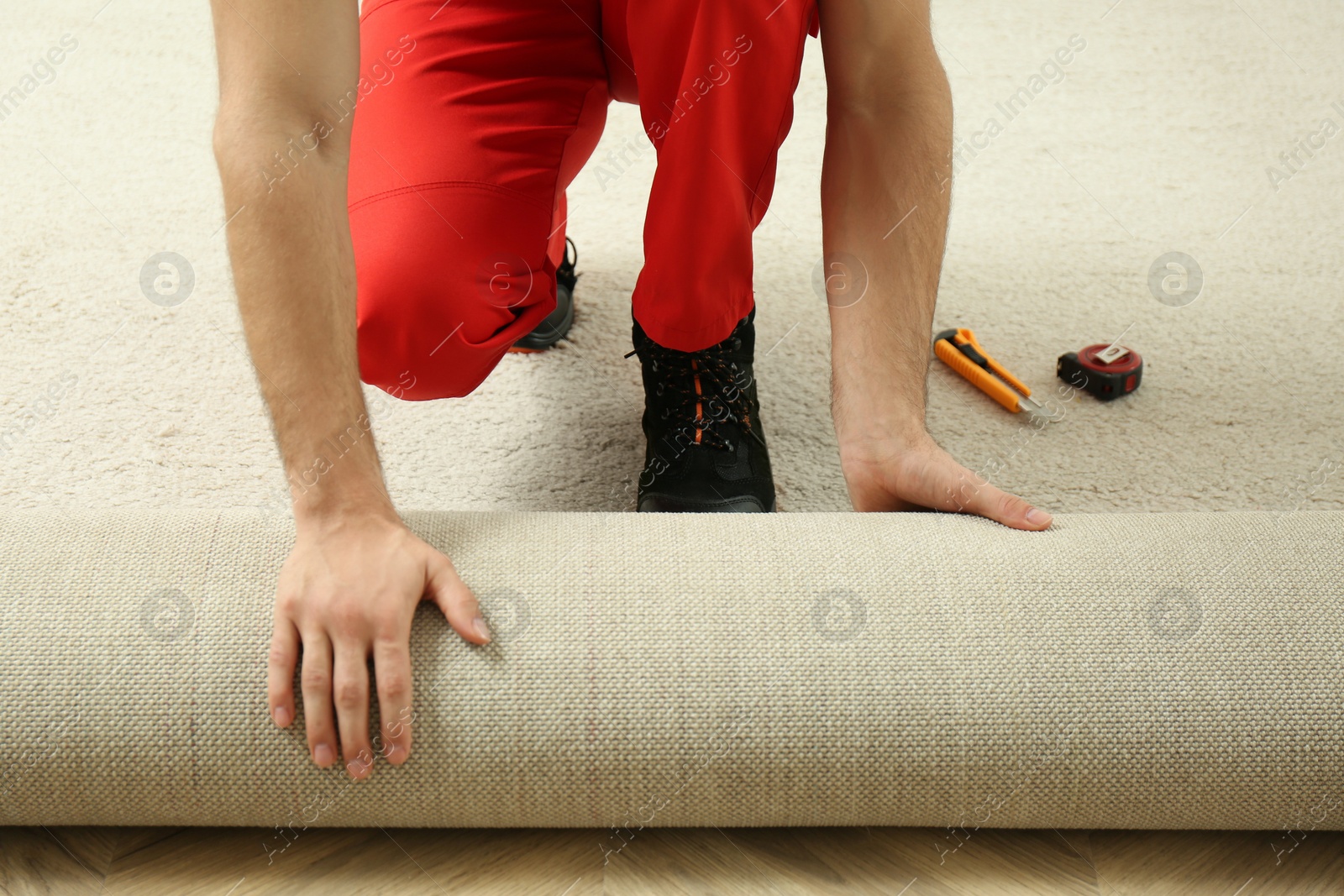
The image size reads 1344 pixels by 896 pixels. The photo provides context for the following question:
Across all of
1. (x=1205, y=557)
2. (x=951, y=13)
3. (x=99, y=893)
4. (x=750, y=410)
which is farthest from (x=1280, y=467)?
(x=951, y=13)

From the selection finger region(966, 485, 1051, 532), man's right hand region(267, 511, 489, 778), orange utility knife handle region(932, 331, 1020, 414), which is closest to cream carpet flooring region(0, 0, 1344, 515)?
orange utility knife handle region(932, 331, 1020, 414)

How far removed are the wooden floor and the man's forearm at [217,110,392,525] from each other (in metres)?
0.26

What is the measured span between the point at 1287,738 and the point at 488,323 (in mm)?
751

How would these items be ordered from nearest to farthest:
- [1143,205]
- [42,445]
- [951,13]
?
[42,445], [1143,205], [951,13]

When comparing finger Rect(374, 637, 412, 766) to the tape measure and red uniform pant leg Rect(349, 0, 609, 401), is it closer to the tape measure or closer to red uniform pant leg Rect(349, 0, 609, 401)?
red uniform pant leg Rect(349, 0, 609, 401)

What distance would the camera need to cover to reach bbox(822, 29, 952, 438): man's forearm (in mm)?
949

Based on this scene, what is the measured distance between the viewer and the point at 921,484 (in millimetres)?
857

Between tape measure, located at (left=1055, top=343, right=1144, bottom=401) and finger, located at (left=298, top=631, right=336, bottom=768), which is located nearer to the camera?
finger, located at (left=298, top=631, right=336, bottom=768)

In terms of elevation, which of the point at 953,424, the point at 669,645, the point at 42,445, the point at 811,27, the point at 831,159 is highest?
the point at 811,27

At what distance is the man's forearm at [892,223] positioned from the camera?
949mm

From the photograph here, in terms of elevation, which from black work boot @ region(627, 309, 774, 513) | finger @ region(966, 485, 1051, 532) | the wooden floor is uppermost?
finger @ region(966, 485, 1051, 532)

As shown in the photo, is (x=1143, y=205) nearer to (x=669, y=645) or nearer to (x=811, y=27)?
(x=811, y=27)

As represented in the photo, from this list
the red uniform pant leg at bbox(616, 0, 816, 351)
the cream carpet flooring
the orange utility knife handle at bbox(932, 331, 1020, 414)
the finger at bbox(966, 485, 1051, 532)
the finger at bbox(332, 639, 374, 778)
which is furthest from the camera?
the orange utility knife handle at bbox(932, 331, 1020, 414)

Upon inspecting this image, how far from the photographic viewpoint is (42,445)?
1.12m
